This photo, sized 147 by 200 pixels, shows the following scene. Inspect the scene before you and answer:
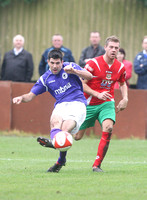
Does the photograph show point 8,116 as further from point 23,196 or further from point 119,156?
point 23,196

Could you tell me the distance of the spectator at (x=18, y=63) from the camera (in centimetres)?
1503

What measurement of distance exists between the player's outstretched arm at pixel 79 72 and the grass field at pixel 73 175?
144 cm

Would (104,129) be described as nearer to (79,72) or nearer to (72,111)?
(72,111)

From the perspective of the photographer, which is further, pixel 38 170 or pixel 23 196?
pixel 38 170

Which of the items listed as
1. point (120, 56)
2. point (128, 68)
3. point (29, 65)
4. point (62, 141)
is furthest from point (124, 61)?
point (62, 141)

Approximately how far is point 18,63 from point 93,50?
2032 mm

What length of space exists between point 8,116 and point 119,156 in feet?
15.4

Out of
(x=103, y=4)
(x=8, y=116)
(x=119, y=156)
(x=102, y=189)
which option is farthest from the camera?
(x=103, y=4)

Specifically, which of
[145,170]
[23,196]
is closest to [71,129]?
[145,170]

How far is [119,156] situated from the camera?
11.3m

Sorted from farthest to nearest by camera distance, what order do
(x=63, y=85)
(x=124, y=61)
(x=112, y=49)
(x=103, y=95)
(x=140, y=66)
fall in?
(x=124, y=61) → (x=140, y=66) → (x=112, y=49) → (x=103, y=95) → (x=63, y=85)

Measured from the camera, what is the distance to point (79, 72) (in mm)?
8375

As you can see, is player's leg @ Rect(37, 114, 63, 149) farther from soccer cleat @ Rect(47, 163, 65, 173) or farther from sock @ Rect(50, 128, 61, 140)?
soccer cleat @ Rect(47, 163, 65, 173)

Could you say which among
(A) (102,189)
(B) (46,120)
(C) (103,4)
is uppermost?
(C) (103,4)
